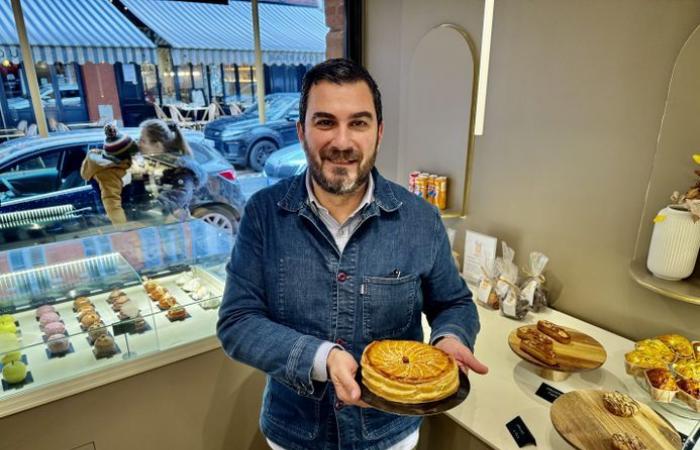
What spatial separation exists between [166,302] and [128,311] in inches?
7.5

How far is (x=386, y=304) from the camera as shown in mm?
1142

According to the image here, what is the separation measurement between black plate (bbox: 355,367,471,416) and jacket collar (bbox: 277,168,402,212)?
0.44 metres

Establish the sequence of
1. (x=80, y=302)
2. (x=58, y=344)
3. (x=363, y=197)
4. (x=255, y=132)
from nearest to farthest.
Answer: (x=363, y=197), (x=58, y=344), (x=80, y=302), (x=255, y=132)

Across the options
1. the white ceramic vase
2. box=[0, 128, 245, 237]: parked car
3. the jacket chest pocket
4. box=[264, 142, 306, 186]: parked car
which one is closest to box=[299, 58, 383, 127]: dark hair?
the jacket chest pocket

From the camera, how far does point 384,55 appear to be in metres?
2.59

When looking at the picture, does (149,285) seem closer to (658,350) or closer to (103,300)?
(103,300)

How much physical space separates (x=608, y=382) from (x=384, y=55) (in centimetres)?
205

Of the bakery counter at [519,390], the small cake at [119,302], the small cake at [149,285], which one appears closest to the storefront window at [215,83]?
the small cake at [149,285]

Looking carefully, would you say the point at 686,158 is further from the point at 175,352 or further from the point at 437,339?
the point at 175,352

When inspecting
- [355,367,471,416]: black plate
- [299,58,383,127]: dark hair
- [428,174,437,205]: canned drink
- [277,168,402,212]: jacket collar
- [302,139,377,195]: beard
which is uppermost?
[299,58,383,127]: dark hair

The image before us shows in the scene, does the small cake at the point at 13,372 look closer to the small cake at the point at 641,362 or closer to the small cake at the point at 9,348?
the small cake at the point at 9,348

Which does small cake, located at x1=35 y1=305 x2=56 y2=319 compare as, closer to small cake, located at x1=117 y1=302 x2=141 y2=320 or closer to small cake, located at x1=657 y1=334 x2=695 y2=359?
small cake, located at x1=117 y1=302 x2=141 y2=320

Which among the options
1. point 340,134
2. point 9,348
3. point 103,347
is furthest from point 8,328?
point 340,134

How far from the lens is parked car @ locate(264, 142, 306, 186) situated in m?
2.74
